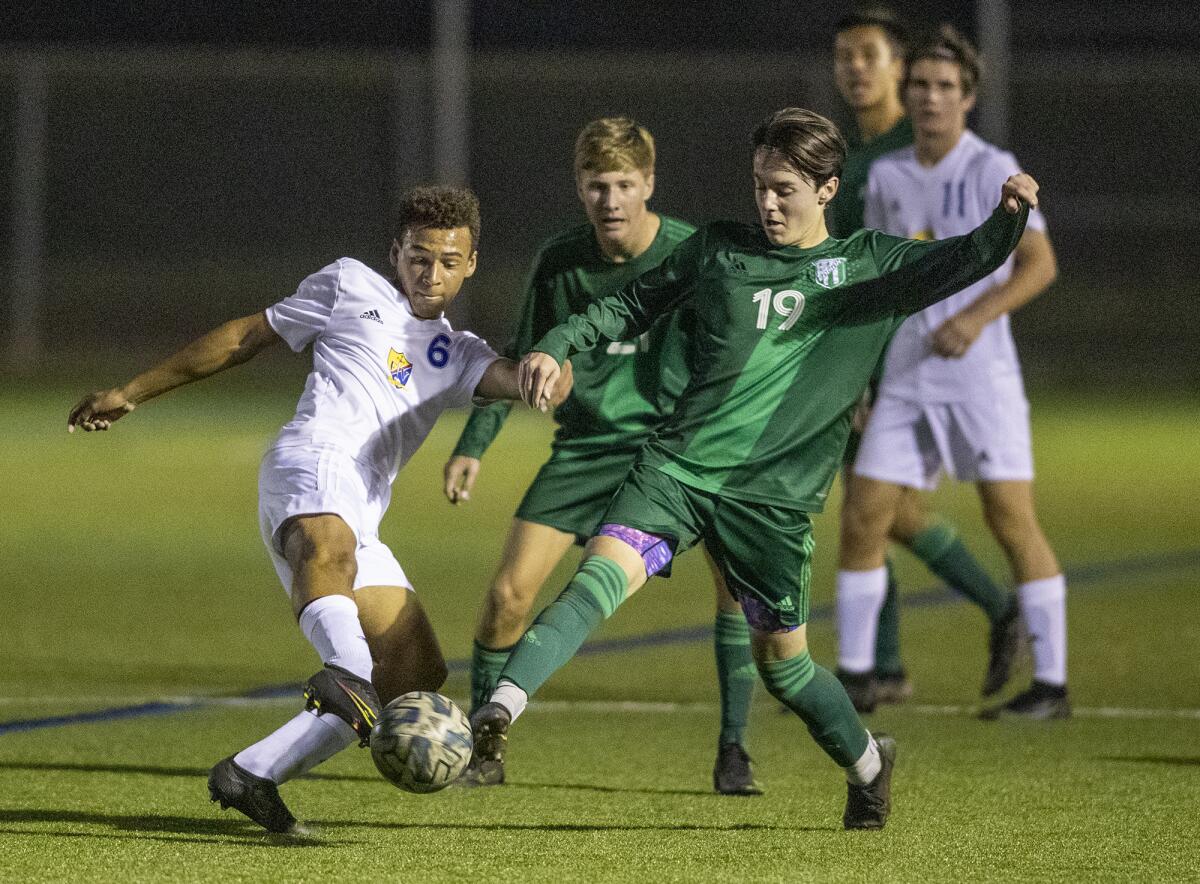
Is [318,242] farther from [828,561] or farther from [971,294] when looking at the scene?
[971,294]

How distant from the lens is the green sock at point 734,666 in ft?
18.7

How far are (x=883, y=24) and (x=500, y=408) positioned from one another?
2.36 metres

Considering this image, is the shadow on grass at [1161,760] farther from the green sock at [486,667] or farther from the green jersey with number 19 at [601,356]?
the green sock at [486,667]

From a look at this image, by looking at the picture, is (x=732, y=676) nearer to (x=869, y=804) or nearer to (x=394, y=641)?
(x=869, y=804)

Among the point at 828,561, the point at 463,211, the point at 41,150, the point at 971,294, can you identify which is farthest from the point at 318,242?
the point at 463,211

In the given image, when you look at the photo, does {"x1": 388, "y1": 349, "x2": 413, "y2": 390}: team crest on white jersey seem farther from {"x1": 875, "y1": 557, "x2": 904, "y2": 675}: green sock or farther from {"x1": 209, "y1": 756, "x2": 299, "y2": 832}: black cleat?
{"x1": 875, "y1": 557, "x2": 904, "y2": 675}: green sock

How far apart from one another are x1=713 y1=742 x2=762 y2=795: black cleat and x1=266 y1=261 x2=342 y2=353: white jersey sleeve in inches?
63.1

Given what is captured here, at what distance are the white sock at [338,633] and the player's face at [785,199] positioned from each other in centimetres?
135

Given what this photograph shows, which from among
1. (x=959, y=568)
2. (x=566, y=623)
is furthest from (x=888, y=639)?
(x=566, y=623)

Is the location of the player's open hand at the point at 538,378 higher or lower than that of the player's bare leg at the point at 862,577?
higher

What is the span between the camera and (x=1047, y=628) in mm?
6840

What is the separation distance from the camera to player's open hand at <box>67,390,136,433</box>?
5059 millimetres

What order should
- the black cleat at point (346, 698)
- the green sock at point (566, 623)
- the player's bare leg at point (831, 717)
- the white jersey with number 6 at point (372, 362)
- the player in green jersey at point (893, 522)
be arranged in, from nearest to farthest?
the green sock at point (566, 623)
the black cleat at point (346, 698)
the player's bare leg at point (831, 717)
the white jersey with number 6 at point (372, 362)
the player in green jersey at point (893, 522)

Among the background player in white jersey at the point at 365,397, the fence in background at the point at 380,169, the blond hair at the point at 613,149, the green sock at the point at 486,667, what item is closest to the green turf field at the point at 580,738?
the green sock at the point at 486,667
